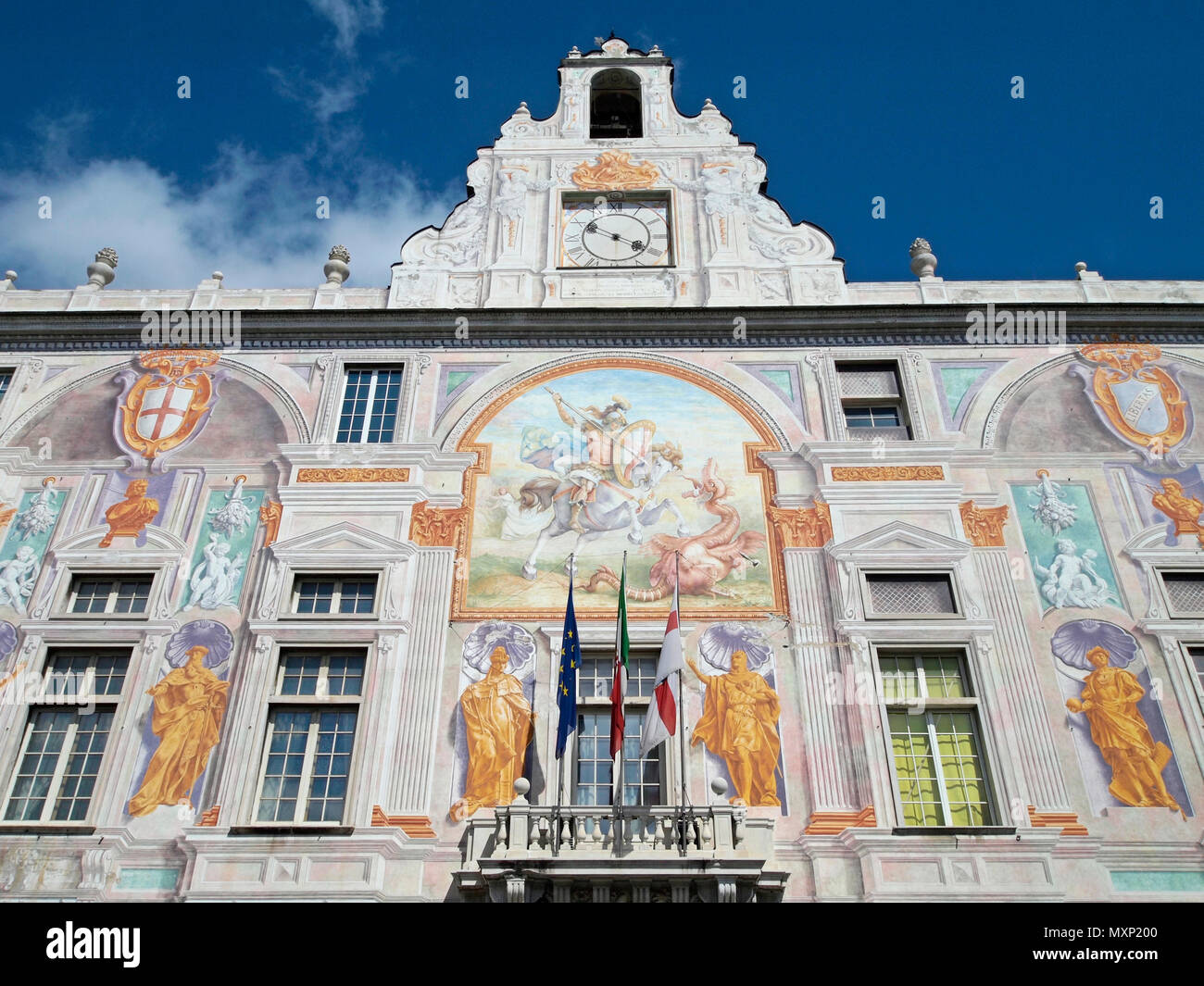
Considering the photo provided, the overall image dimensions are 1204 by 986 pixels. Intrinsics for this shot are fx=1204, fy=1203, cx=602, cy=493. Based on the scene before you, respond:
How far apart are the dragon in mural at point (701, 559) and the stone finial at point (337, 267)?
28.3 feet

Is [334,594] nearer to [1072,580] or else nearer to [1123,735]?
[1072,580]

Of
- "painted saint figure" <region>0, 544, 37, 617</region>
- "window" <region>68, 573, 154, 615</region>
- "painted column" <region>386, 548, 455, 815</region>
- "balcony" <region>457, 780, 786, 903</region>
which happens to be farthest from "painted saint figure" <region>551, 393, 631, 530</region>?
"painted saint figure" <region>0, 544, 37, 617</region>

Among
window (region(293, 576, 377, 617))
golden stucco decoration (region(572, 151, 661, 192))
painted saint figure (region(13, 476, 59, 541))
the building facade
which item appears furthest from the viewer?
golden stucco decoration (region(572, 151, 661, 192))

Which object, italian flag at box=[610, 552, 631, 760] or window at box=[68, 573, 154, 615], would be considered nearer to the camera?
→ italian flag at box=[610, 552, 631, 760]

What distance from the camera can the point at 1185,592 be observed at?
1806 centimetres

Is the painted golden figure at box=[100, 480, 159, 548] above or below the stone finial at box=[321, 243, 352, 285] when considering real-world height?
below

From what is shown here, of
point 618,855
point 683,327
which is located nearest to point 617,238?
point 683,327

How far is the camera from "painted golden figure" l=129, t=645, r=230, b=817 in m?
16.1

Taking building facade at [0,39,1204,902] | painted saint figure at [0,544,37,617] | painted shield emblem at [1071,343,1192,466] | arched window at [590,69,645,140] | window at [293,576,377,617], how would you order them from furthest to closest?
1. arched window at [590,69,645,140]
2. painted shield emblem at [1071,343,1192,466]
3. painted saint figure at [0,544,37,617]
4. window at [293,576,377,617]
5. building facade at [0,39,1204,902]

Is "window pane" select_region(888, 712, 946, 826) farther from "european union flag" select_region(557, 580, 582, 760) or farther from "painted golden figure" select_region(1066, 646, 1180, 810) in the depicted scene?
"european union flag" select_region(557, 580, 582, 760)

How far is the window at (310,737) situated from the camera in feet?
52.7

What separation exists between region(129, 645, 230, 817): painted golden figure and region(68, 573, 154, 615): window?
59.0 inches
